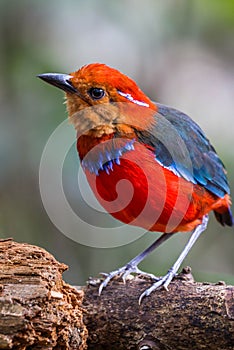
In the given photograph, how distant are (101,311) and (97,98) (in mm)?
1295

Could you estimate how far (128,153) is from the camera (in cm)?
434

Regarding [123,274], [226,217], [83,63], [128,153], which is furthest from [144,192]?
[83,63]

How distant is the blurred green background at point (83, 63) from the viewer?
5762 mm

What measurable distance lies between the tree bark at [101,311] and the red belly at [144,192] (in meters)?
0.44

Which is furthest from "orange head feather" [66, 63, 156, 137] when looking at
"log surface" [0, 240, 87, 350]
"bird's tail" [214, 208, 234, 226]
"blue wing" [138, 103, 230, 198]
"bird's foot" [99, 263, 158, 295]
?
"bird's tail" [214, 208, 234, 226]

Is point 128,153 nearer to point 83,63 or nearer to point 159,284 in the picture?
point 159,284

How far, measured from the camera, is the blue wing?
4.50m

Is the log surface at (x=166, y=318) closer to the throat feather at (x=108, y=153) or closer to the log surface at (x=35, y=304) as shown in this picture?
the log surface at (x=35, y=304)

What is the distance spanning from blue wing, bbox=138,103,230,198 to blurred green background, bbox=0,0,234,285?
2.47 ft

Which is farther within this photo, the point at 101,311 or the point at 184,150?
the point at 184,150

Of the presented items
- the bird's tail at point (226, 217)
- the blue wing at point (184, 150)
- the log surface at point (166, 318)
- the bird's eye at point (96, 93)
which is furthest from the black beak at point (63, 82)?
the bird's tail at point (226, 217)

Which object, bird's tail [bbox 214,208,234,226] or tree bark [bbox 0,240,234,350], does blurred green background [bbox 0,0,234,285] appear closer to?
bird's tail [bbox 214,208,234,226]

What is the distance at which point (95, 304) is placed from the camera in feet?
13.3

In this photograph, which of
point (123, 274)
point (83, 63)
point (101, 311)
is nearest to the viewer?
point (101, 311)
